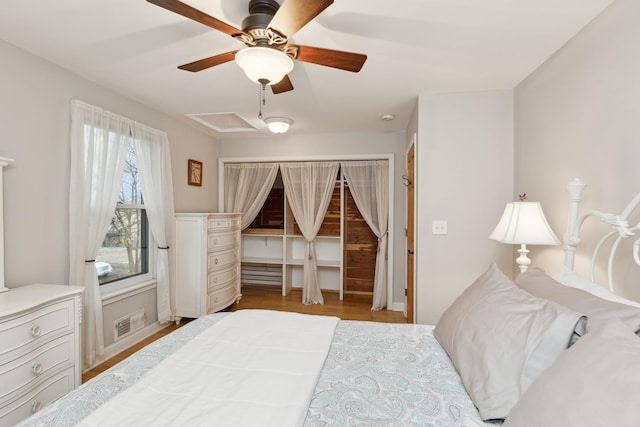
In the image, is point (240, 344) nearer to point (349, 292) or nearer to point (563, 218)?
point (563, 218)

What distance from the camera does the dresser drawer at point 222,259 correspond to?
3512 mm

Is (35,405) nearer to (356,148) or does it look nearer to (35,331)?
(35,331)

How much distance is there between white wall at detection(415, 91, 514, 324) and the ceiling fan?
127cm

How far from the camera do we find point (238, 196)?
4.50 metres

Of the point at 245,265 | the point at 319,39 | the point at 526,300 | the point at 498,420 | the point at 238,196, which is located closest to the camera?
the point at 498,420

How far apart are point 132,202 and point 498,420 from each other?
3.26 meters

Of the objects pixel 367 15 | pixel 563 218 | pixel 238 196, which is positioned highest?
pixel 367 15

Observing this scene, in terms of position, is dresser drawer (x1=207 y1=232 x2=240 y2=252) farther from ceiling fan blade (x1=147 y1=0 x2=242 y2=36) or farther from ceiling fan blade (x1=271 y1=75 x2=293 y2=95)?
ceiling fan blade (x1=147 y1=0 x2=242 y2=36)

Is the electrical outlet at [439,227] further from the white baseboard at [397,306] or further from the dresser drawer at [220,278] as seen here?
the dresser drawer at [220,278]

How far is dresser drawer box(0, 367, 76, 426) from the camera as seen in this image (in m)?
1.57

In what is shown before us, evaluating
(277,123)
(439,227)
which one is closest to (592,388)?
(439,227)

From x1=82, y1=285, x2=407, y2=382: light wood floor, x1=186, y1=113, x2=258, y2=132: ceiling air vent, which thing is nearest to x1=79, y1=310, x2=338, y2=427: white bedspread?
x1=82, y1=285, x2=407, y2=382: light wood floor

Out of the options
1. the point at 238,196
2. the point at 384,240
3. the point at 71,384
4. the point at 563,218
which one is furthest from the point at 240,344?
the point at 238,196

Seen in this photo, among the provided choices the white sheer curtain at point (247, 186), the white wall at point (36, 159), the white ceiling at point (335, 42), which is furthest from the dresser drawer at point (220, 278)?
the white ceiling at point (335, 42)
